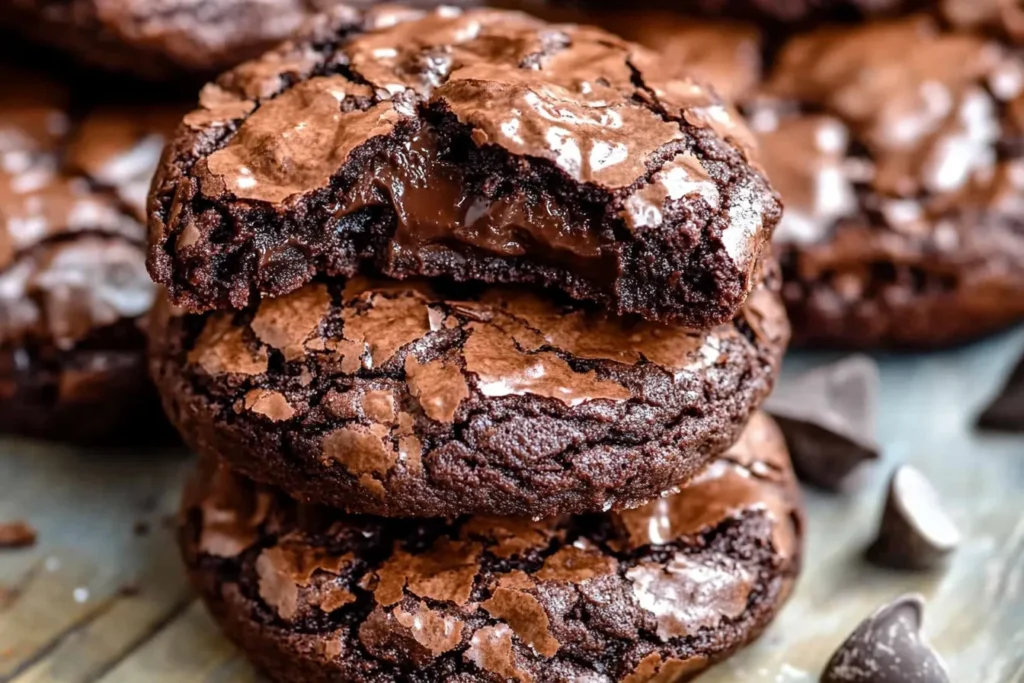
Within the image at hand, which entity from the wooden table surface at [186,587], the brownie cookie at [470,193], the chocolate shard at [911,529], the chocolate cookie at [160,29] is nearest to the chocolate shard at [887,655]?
the wooden table surface at [186,587]

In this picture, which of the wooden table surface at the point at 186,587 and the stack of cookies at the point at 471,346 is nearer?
the stack of cookies at the point at 471,346

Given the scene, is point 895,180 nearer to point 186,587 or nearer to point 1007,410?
point 1007,410

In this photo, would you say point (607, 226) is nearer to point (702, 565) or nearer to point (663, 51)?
point (702, 565)

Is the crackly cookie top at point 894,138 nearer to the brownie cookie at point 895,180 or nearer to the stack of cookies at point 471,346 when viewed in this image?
the brownie cookie at point 895,180

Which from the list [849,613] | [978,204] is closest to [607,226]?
[849,613]

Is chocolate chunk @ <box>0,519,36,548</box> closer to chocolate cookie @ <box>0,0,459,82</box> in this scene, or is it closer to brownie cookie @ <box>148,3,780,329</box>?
brownie cookie @ <box>148,3,780,329</box>
